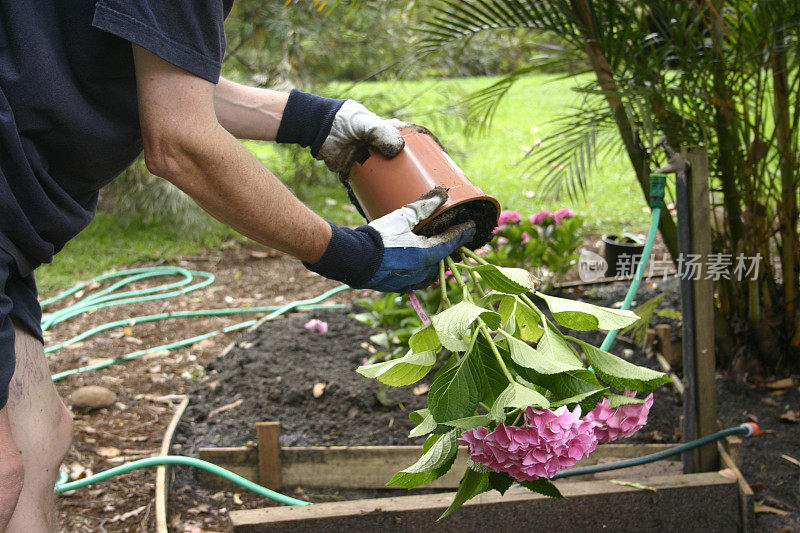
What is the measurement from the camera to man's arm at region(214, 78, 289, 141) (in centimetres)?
190

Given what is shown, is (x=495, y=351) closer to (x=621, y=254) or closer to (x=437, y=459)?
(x=437, y=459)

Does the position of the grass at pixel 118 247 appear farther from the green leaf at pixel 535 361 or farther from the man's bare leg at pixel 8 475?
the green leaf at pixel 535 361

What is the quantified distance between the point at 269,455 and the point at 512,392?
1264 millimetres

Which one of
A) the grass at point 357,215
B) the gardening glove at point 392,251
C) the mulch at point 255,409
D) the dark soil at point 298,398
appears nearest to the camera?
the gardening glove at point 392,251

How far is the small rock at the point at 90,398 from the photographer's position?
2.81 metres

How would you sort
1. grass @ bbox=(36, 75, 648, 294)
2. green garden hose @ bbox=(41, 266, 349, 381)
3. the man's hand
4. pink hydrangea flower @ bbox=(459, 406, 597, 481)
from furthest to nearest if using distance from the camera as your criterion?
grass @ bbox=(36, 75, 648, 294) < green garden hose @ bbox=(41, 266, 349, 381) < the man's hand < pink hydrangea flower @ bbox=(459, 406, 597, 481)

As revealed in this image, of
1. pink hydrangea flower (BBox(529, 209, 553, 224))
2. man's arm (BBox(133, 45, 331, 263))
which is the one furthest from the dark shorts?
pink hydrangea flower (BBox(529, 209, 553, 224))

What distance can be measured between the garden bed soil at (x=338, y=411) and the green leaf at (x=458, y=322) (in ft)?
3.96

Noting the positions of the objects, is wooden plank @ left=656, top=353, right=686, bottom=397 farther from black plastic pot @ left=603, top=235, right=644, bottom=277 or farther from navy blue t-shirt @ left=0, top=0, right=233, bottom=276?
navy blue t-shirt @ left=0, top=0, right=233, bottom=276

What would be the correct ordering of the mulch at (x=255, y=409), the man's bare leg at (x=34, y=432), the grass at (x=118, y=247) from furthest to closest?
the grass at (x=118, y=247)
the mulch at (x=255, y=409)
the man's bare leg at (x=34, y=432)

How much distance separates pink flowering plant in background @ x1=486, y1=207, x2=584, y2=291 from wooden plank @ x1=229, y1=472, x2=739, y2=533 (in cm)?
133

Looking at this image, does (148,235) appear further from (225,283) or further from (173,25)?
(173,25)

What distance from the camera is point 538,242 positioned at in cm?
316

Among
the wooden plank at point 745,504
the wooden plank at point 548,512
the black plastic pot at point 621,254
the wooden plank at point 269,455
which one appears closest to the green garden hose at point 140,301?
the wooden plank at point 269,455
